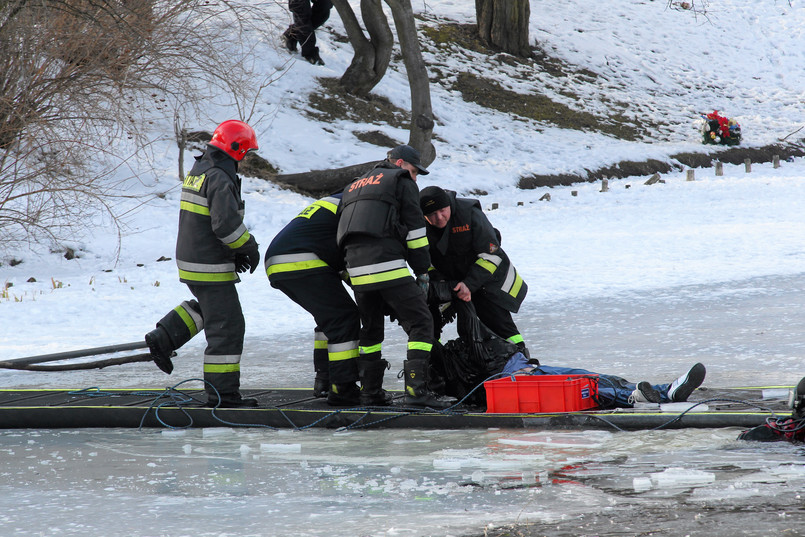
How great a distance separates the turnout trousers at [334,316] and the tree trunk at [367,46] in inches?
564

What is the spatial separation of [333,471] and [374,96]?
18.0 m

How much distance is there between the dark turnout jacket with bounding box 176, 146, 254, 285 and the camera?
516cm

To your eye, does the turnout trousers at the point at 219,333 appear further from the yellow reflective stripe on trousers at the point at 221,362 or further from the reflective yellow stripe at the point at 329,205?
the reflective yellow stripe at the point at 329,205

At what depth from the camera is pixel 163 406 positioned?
5359 millimetres

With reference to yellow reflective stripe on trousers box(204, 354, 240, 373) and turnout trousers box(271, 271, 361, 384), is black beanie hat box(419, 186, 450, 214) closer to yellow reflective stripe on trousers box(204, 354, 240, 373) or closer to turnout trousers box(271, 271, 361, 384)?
turnout trousers box(271, 271, 361, 384)

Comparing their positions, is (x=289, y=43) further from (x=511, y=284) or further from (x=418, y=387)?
(x=418, y=387)

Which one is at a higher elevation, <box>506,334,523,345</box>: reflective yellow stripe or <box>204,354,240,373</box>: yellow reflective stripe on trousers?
<box>506,334,523,345</box>: reflective yellow stripe

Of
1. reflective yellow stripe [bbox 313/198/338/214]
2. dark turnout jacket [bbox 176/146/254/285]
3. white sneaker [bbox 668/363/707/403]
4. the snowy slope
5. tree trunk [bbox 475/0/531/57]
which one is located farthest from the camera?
tree trunk [bbox 475/0/531/57]

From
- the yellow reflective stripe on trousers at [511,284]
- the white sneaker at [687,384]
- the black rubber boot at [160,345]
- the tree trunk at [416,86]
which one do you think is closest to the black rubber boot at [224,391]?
the black rubber boot at [160,345]

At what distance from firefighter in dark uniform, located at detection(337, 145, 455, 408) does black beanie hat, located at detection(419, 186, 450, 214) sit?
30cm

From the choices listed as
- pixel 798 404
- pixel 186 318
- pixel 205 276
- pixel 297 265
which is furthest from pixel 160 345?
pixel 798 404

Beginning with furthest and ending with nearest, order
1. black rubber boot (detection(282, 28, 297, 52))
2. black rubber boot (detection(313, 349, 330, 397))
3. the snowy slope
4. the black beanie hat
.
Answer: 1. black rubber boot (detection(282, 28, 297, 52))
2. the snowy slope
3. black rubber boot (detection(313, 349, 330, 397))
4. the black beanie hat

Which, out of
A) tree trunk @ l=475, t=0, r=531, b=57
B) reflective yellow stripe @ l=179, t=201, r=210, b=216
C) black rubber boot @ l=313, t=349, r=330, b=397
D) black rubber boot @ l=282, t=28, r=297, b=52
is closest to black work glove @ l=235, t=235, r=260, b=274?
reflective yellow stripe @ l=179, t=201, r=210, b=216

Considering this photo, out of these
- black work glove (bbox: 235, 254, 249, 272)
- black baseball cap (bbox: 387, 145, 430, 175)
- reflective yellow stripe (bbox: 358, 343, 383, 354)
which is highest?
black baseball cap (bbox: 387, 145, 430, 175)
